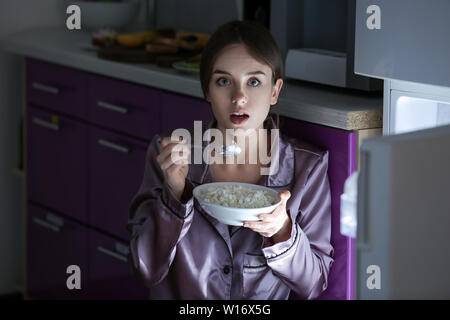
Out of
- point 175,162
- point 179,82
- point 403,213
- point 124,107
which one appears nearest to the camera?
point 403,213

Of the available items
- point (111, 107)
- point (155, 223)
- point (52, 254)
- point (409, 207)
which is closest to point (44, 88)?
point (111, 107)

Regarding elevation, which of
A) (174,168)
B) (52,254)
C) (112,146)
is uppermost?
(174,168)

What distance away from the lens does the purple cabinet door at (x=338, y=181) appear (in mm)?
1594

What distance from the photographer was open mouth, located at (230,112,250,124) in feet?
5.04

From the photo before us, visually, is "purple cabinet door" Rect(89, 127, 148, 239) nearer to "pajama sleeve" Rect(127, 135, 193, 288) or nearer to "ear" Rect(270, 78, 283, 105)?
"pajama sleeve" Rect(127, 135, 193, 288)

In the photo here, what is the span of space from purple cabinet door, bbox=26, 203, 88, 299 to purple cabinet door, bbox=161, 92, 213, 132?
589 mm

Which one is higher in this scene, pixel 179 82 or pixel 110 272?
pixel 179 82

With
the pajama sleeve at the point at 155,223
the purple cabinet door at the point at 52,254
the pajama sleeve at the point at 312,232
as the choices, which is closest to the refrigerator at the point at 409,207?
the pajama sleeve at the point at 312,232

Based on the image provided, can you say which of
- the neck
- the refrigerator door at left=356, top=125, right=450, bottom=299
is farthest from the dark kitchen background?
the refrigerator door at left=356, top=125, right=450, bottom=299

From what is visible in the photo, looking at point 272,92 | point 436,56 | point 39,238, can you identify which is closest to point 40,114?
point 39,238

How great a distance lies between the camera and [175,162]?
4.92 feet

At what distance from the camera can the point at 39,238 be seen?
270 cm

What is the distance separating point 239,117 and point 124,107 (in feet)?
2.40

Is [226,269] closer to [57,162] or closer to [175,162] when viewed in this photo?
[175,162]
